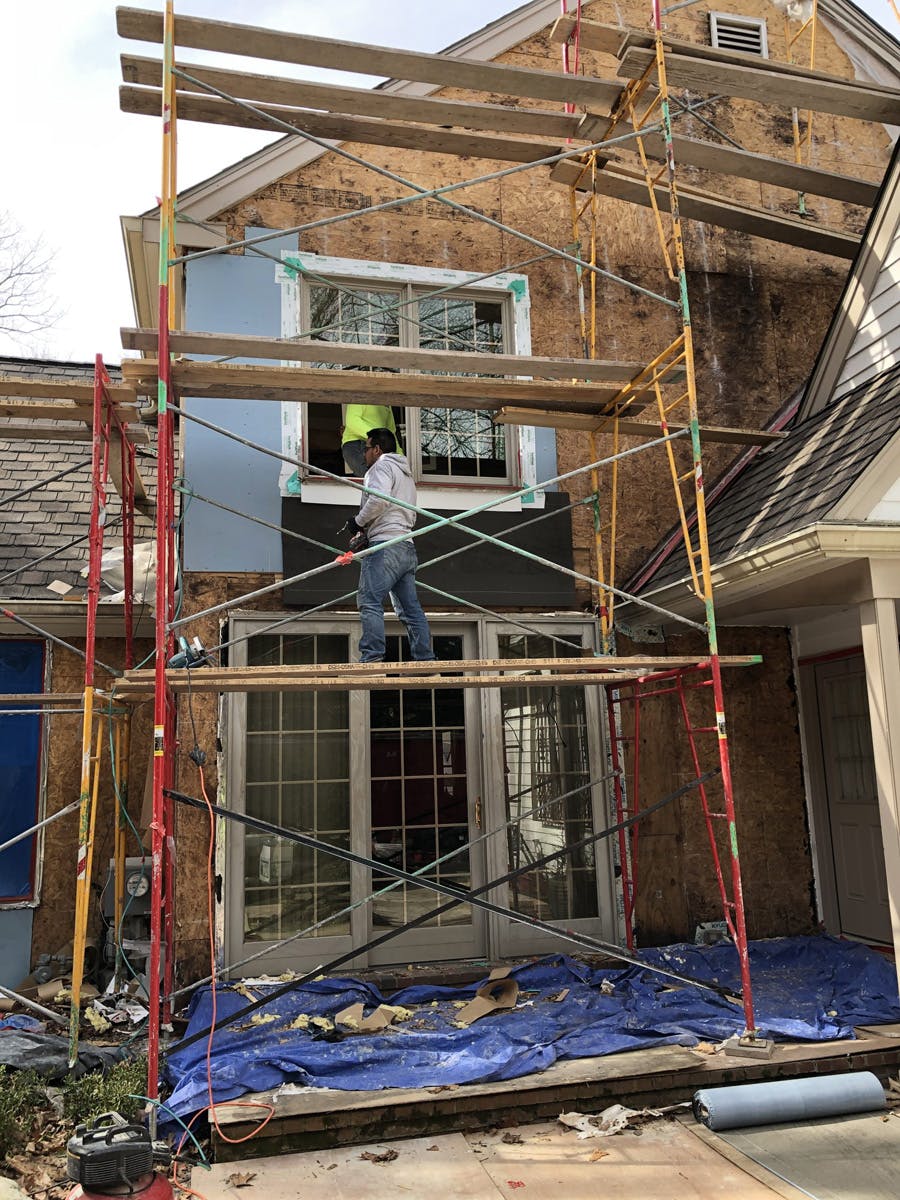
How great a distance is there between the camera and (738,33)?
29.5 ft

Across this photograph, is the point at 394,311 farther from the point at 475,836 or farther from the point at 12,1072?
the point at 12,1072

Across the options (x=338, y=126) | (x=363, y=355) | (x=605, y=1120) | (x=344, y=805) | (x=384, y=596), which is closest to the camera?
(x=605, y=1120)

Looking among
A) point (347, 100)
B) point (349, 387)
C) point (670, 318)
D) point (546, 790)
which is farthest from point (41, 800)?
point (670, 318)

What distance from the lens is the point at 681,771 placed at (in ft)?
24.0

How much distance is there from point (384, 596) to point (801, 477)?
2.89m

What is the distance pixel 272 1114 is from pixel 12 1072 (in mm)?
1448

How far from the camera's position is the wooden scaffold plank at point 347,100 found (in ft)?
19.8

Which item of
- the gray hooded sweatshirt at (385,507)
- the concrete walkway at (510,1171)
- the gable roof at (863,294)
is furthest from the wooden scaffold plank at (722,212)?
the concrete walkway at (510,1171)

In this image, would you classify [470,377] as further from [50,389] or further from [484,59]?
[484,59]

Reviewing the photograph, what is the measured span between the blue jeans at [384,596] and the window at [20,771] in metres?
3.16

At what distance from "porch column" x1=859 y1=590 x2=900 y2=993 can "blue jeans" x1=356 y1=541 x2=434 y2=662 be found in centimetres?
261

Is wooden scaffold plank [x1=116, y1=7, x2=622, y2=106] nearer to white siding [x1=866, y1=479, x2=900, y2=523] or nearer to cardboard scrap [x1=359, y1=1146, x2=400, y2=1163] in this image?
white siding [x1=866, y1=479, x2=900, y2=523]

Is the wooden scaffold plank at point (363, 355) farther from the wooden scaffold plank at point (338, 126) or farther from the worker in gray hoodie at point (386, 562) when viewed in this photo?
the wooden scaffold plank at point (338, 126)

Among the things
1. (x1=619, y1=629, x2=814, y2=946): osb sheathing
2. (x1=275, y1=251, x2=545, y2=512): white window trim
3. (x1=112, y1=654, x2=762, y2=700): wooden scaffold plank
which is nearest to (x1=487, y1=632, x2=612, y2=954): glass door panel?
(x1=619, y1=629, x2=814, y2=946): osb sheathing
